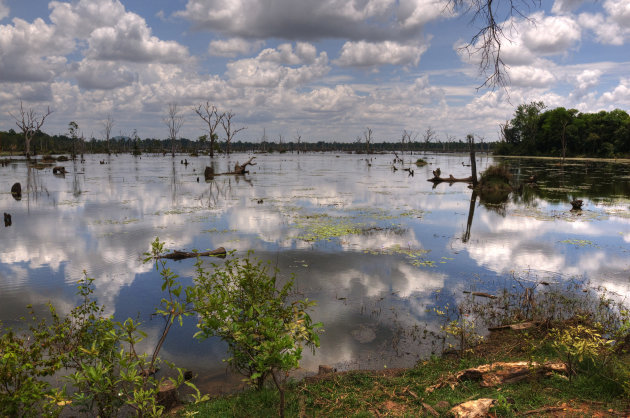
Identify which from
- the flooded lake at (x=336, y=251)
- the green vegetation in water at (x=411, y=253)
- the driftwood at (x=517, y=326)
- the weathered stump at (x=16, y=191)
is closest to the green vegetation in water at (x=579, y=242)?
the flooded lake at (x=336, y=251)

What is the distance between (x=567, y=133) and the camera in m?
89.5

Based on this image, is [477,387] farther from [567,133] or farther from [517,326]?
[567,133]

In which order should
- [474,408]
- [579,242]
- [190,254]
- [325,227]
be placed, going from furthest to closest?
[325,227], [579,242], [190,254], [474,408]

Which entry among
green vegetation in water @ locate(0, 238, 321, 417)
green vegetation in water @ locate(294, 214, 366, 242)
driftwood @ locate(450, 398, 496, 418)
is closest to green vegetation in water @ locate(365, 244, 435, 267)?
green vegetation in water @ locate(294, 214, 366, 242)

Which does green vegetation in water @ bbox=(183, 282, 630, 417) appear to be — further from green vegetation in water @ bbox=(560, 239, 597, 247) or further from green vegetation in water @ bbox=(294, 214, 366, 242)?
green vegetation in water @ bbox=(560, 239, 597, 247)

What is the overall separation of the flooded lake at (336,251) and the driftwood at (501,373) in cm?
123

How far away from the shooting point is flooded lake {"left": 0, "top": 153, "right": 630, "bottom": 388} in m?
8.16

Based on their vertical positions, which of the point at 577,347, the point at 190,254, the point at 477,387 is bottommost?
the point at 477,387

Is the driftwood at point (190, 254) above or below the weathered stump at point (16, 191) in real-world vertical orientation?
below

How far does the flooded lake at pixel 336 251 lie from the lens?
8.16m

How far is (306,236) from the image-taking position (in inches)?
622

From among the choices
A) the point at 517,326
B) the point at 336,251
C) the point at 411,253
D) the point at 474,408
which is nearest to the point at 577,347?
the point at 474,408

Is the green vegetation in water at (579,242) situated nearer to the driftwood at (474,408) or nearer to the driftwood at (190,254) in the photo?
the driftwood at (474,408)

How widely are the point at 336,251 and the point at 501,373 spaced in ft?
27.5
